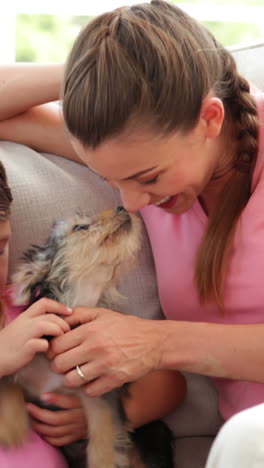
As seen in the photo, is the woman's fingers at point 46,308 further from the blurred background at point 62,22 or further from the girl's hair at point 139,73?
the blurred background at point 62,22

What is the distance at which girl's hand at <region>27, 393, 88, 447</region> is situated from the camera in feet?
4.30

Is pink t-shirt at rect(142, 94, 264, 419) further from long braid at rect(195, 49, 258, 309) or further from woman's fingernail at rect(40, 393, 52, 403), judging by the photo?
woman's fingernail at rect(40, 393, 52, 403)

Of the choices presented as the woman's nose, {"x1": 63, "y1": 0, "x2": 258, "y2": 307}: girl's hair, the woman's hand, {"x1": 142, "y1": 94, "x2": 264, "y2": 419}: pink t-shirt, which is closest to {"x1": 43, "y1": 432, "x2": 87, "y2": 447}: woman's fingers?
the woman's hand

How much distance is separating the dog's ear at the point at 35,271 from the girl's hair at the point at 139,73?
0.25 metres

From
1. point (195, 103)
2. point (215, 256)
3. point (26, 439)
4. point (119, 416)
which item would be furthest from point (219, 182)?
point (26, 439)

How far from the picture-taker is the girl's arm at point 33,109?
151 centimetres

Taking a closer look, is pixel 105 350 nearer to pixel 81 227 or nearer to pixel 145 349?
pixel 145 349

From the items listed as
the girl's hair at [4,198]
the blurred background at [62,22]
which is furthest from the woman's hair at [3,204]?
the blurred background at [62,22]

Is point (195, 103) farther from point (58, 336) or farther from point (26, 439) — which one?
point (26, 439)

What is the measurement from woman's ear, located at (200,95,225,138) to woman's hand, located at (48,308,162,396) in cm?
38

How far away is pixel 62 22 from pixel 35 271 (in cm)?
228

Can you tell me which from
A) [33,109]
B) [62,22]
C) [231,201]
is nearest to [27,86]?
[33,109]

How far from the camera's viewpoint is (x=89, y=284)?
135 cm

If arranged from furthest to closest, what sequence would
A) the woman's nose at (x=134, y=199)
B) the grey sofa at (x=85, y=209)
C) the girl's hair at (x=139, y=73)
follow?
1. the grey sofa at (x=85, y=209)
2. the woman's nose at (x=134, y=199)
3. the girl's hair at (x=139, y=73)
